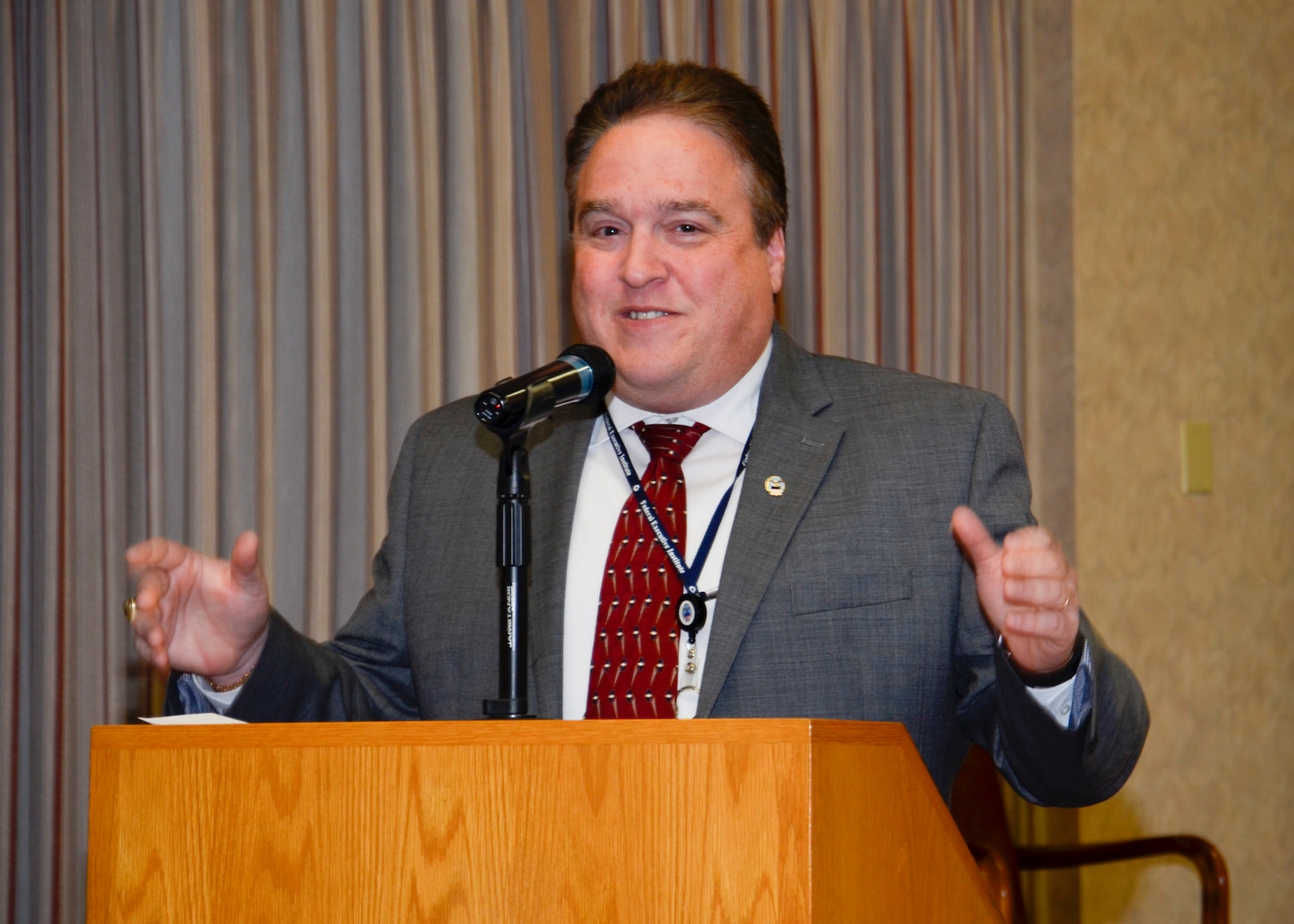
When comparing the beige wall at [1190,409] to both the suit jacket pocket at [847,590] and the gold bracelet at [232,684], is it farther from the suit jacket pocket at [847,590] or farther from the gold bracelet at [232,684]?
the gold bracelet at [232,684]

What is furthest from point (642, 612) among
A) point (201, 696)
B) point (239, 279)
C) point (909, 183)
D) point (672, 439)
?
point (909, 183)

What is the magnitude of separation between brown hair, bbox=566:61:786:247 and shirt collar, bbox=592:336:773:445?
26 cm

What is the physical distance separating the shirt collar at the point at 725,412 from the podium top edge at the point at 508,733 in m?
1.11

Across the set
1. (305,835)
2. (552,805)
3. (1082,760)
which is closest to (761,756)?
(552,805)

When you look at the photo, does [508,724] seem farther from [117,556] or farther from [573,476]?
[117,556]

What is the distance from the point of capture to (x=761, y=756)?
4.26ft

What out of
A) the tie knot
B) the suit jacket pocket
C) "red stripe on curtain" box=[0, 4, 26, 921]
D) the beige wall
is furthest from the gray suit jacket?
the beige wall

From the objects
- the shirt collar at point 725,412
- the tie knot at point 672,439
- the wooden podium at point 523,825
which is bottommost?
the wooden podium at point 523,825

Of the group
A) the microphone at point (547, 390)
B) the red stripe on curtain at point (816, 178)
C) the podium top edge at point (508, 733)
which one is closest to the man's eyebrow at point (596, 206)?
the microphone at point (547, 390)

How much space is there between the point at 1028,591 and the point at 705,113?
1261 mm

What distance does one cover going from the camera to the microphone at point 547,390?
169cm

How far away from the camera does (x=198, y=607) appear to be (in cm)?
194

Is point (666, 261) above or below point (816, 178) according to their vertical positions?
below

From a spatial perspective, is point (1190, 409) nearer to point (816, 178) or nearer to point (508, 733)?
point (816, 178)
